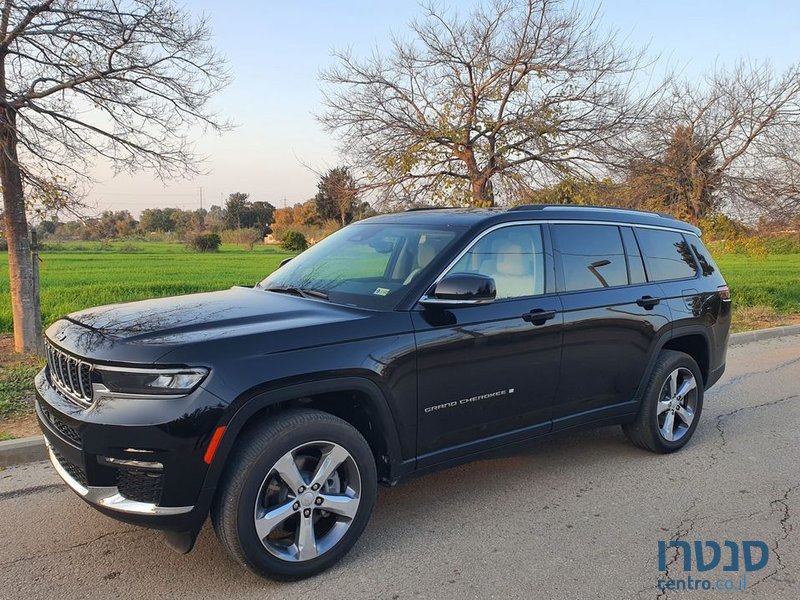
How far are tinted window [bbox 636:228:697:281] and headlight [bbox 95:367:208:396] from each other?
11.5 ft

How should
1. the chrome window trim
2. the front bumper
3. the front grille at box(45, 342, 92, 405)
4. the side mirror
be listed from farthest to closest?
the chrome window trim < the side mirror < the front grille at box(45, 342, 92, 405) < the front bumper

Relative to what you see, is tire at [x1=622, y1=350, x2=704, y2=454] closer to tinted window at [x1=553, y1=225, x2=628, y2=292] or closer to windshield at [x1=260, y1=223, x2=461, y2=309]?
tinted window at [x1=553, y1=225, x2=628, y2=292]

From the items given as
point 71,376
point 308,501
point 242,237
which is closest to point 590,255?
point 308,501

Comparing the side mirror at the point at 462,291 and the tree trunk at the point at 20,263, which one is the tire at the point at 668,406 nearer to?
the side mirror at the point at 462,291

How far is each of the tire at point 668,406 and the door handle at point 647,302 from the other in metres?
0.45

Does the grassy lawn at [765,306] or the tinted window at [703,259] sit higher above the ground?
the tinted window at [703,259]

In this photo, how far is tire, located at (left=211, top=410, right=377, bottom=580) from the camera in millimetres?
2881

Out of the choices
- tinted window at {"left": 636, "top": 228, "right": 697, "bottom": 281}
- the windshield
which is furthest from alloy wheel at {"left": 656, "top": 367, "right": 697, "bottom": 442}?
the windshield

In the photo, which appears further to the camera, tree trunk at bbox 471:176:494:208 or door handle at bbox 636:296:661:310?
tree trunk at bbox 471:176:494:208

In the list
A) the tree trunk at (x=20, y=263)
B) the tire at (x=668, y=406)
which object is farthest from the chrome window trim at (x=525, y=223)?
the tree trunk at (x=20, y=263)

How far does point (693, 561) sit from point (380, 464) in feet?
5.66

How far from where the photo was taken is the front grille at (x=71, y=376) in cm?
297

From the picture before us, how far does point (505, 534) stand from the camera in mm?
3604

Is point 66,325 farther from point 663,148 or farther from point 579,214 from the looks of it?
point 663,148
